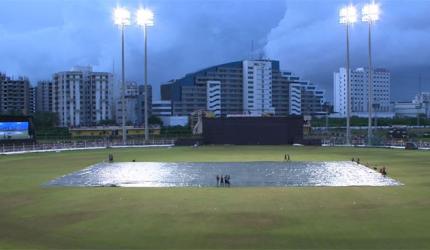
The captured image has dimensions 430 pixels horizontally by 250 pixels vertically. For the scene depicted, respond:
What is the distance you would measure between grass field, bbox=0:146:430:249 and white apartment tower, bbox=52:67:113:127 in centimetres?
15851

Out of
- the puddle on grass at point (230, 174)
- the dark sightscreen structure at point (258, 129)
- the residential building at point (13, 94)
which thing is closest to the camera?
the puddle on grass at point (230, 174)

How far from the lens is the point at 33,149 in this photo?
77812 millimetres

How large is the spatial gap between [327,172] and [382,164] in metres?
10.5

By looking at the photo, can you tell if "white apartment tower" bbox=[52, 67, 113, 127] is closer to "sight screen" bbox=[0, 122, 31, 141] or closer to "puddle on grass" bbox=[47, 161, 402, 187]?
"sight screen" bbox=[0, 122, 31, 141]

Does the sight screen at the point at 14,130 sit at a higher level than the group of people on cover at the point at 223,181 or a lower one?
higher

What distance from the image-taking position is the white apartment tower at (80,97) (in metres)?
190

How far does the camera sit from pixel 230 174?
42.3 meters

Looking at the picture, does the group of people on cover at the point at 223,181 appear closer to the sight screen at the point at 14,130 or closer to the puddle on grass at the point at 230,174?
the puddle on grass at the point at 230,174

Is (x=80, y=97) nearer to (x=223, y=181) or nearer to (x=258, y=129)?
(x=258, y=129)

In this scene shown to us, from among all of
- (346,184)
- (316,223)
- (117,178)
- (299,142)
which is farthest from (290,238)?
(299,142)

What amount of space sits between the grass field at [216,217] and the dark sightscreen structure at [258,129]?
178 ft

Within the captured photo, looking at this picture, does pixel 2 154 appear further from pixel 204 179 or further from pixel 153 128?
pixel 153 128

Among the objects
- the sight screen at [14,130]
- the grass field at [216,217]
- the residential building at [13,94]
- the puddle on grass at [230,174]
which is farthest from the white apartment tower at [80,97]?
the grass field at [216,217]

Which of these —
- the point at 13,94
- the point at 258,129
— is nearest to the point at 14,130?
the point at 258,129
